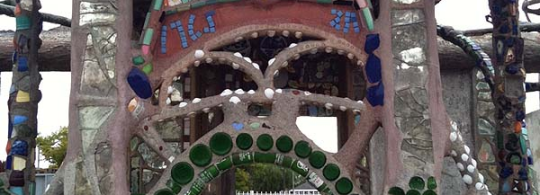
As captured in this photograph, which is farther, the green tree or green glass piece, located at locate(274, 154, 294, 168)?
the green tree

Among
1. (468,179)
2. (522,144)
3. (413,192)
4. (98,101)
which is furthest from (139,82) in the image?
(522,144)

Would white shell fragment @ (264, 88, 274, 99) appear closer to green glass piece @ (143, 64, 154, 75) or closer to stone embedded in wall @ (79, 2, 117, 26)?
green glass piece @ (143, 64, 154, 75)

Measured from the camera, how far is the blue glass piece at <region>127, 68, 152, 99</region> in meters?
5.81

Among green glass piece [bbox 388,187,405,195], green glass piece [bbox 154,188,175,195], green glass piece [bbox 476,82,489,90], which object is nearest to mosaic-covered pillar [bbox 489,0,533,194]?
green glass piece [bbox 388,187,405,195]

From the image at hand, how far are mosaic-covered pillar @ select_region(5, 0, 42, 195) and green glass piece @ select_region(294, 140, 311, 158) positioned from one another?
261 centimetres

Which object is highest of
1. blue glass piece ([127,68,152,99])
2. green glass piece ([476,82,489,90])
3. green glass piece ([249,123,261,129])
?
green glass piece ([476,82,489,90])

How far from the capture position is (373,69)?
19.4 feet

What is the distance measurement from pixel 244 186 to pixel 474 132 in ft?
71.1

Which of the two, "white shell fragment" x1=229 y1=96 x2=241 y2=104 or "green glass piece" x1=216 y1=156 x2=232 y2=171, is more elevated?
"white shell fragment" x1=229 y1=96 x2=241 y2=104

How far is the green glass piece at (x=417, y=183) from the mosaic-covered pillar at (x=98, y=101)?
2.37 metres

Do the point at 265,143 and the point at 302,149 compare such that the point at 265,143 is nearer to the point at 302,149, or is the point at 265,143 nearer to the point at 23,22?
the point at 302,149

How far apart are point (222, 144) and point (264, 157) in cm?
36

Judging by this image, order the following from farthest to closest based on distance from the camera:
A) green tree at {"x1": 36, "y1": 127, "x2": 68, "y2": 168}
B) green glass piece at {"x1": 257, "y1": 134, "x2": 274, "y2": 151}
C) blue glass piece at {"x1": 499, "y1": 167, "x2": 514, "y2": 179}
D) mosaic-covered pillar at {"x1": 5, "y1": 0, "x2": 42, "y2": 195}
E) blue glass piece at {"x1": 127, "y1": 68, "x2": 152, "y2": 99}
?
green tree at {"x1": 36, "y1": 127, "x2": 68, "y2": 168}, mosaic-covered pillar at {"x1": 5, "y1": 0, "x2": 42, "y2": 195}, blue glass piece at {"x1": 499, "y1": 167, "x2": 514, "y2": 179}, blue glass piece at {"x1": 127, "y1": 68, "x2": 152, "y2": 99}, green glass piece at {"x1": 257, "y1": 134, "x2": 274, "y2": 151}

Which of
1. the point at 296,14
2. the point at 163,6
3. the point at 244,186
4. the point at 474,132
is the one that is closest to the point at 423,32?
the point at 296,14
